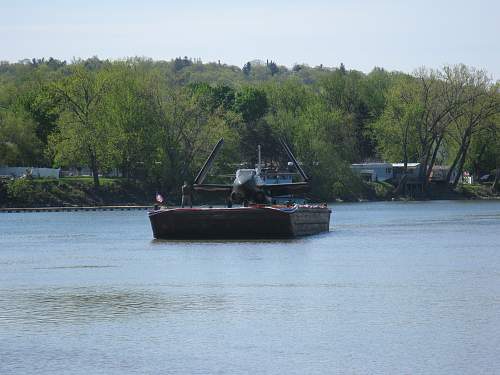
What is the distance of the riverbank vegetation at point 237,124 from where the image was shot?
131 m

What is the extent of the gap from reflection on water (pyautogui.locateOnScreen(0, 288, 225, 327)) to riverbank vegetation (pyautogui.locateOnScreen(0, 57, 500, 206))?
8534cm

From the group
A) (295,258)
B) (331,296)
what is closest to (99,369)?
(331,296)

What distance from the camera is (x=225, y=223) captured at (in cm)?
6450

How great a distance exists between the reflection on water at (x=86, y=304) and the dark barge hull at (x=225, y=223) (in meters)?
21.3

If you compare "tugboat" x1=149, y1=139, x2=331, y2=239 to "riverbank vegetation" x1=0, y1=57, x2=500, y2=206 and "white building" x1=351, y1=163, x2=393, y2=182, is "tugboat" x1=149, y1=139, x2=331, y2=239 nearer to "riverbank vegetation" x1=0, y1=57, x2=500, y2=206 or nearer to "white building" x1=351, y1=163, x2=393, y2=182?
"riverbank vegetation" x1=0, y1=57, x2=500, y2=206

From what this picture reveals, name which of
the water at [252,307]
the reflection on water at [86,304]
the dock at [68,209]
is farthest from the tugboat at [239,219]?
the dock at [68,209]

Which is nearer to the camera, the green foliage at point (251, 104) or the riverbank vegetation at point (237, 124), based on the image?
the riverbank vegetation at point (237, 124)

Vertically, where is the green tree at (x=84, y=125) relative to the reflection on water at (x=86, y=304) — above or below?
above

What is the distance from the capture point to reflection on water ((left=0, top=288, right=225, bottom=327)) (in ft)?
118

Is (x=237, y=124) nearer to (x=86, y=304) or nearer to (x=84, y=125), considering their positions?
(x=84, y=125)

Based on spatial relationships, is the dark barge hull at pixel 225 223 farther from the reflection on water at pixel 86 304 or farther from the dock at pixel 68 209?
the dock at pixel 68 209

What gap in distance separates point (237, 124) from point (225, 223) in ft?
299

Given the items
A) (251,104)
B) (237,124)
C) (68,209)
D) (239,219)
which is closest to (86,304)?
(239,219)

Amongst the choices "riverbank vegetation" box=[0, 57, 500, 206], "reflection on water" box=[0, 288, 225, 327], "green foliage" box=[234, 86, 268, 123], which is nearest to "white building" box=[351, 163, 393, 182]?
"riverbank vegetation" box=[0, 57, 500, 206]
